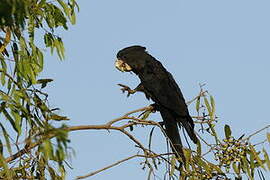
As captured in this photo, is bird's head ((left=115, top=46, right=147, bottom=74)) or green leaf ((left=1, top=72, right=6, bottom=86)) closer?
green leaf ((left=1, top=72, right=6, bottom=86))

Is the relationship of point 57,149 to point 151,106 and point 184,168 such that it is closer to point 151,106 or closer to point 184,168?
point 184,168

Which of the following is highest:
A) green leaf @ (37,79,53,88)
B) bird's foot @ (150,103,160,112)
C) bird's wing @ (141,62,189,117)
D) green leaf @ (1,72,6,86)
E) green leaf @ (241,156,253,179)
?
bird's wing @ (141,62,189,117)

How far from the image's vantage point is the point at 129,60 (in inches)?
176

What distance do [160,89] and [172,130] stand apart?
19.1 inches

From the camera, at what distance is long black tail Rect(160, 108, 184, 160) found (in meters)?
3.41

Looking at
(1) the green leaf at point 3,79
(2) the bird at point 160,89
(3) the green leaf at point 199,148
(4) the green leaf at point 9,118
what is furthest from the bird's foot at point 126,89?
(4) the green leaf at point 9,118

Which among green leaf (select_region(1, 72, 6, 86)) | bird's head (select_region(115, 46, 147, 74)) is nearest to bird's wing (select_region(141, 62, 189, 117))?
bird's head (select_region(115, 46, 147, 74))

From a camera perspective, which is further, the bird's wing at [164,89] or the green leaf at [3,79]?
the bird's wing at [164,89]

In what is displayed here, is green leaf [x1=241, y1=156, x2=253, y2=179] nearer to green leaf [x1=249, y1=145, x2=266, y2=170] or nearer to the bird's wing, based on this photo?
green leaf [x1=249, y1=145, x2=266, y2=170]

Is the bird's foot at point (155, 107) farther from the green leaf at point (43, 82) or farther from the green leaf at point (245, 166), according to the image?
the green leaf at point (245, 166)

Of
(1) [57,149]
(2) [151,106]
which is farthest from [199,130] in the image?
(1) [57,149]

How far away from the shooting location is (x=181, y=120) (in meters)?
3.69

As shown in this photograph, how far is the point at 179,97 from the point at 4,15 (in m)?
2.05

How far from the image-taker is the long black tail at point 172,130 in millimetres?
3413
